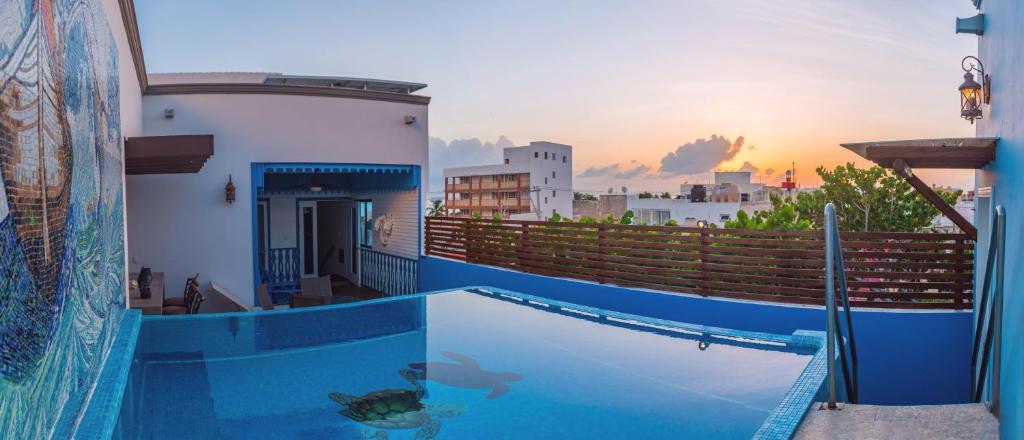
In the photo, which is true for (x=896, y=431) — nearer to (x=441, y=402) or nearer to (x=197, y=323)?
(x=441, y=402)

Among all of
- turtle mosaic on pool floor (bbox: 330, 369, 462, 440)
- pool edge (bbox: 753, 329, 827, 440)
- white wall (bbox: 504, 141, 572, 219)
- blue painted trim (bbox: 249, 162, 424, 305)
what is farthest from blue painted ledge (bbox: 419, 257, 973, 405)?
white wall (bbox: 504, 141, 572, 219)

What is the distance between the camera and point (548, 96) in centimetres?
2609

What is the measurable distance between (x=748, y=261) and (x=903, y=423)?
497 cm

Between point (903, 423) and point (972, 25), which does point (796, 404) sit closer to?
point (903, 423)

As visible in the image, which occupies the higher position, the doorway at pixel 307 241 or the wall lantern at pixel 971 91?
the wall lantern at pixel 971 91

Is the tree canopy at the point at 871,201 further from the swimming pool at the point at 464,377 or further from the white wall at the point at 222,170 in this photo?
the swimming pool at the point at 464,377

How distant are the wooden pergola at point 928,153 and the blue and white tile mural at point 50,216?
18.7 feet

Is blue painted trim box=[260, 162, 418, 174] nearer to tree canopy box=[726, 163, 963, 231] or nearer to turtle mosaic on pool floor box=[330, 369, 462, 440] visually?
turtle mosaic on pool floor box=[330, 369, 462, 440]

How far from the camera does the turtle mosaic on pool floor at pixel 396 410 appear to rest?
5910 mm

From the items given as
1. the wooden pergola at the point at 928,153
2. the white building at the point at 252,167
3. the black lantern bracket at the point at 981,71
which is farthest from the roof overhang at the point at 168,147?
the black lantern bracket at the point at 981,71

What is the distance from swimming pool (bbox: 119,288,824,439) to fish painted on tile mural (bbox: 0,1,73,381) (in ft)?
8.59

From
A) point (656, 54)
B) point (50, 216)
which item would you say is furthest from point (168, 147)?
point (656, 54)

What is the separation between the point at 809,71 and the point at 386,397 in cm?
1587

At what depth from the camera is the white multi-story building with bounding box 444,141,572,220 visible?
234 feet
